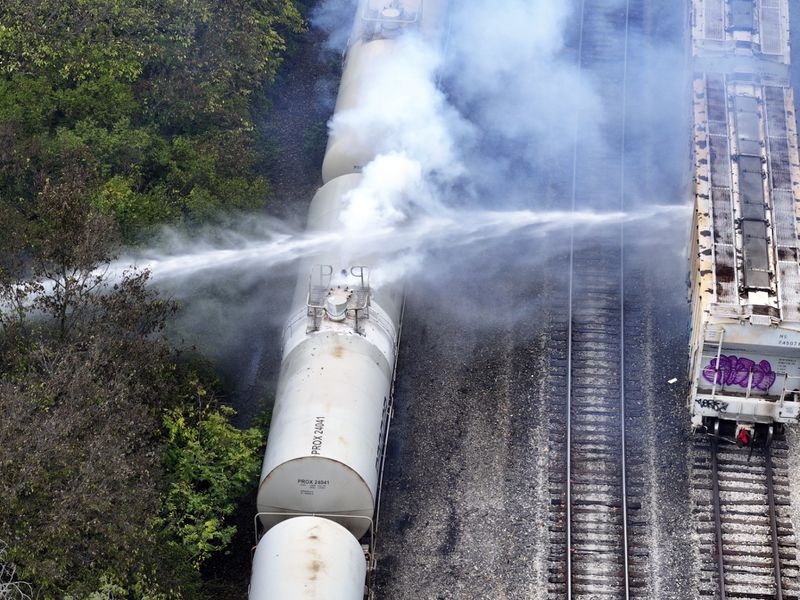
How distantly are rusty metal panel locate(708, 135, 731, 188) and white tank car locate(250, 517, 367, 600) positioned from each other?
37.0 ft

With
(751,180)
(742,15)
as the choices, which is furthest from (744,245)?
(742,15)

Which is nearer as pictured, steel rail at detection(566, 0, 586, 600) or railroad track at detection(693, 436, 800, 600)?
railroad track at detection(693, 436, 800, 600)

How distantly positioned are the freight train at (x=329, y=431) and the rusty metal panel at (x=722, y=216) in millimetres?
6699

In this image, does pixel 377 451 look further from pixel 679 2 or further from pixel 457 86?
pixel 679 2

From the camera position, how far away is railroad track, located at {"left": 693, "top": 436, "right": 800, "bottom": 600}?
2395 centimetres

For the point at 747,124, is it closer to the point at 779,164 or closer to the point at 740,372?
the point at 779,164

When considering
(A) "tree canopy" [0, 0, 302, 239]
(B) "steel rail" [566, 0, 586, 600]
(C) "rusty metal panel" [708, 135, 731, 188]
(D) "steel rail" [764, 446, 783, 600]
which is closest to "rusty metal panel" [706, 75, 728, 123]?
(C) "rusty metal panel" [708, 135, 731, 188]

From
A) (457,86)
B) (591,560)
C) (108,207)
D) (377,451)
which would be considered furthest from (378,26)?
(591,560)

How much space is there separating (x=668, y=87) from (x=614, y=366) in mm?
11772

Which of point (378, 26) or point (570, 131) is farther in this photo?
point (570, 131)

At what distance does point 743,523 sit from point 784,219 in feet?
20.6

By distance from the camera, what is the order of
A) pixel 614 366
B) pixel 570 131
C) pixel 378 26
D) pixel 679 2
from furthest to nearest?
pixel 679 2
pixel 570 131
pixel 378 26
pixel 614 366

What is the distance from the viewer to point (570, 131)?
34.8 meters

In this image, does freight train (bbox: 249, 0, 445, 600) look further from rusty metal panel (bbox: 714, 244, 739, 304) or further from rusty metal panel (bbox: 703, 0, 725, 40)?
rusty metal panel (bbox: 703, 0, 725, 40)
